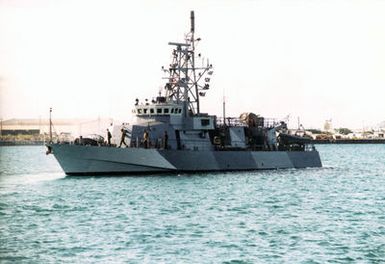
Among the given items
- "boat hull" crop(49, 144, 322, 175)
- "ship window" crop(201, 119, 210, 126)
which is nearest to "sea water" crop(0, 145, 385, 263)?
"boat hull" crop(49, 144, 322, 175)

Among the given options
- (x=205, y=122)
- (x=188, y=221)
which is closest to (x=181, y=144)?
(x=205, y=122)

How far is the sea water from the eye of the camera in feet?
72.6

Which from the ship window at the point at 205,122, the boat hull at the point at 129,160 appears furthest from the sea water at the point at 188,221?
the ship window at the point at 205,122

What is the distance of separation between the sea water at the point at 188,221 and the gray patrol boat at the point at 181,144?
1.72 metres

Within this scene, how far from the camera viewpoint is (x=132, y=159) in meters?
47.5

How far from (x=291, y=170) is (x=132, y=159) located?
54.5 feet

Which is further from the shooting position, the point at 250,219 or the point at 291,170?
the point at 291,170

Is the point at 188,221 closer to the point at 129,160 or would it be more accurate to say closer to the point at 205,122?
the point at 129,160

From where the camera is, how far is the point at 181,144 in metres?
50.2

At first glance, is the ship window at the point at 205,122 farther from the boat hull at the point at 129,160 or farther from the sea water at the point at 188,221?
the sea water at the point at 188,221

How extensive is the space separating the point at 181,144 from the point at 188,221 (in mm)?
22102

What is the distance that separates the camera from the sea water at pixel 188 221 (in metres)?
22.1

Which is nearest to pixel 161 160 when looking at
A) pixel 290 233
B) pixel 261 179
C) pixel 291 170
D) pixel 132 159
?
pixel 132 159

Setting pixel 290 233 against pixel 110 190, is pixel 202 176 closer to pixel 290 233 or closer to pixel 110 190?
pixel 110 190
